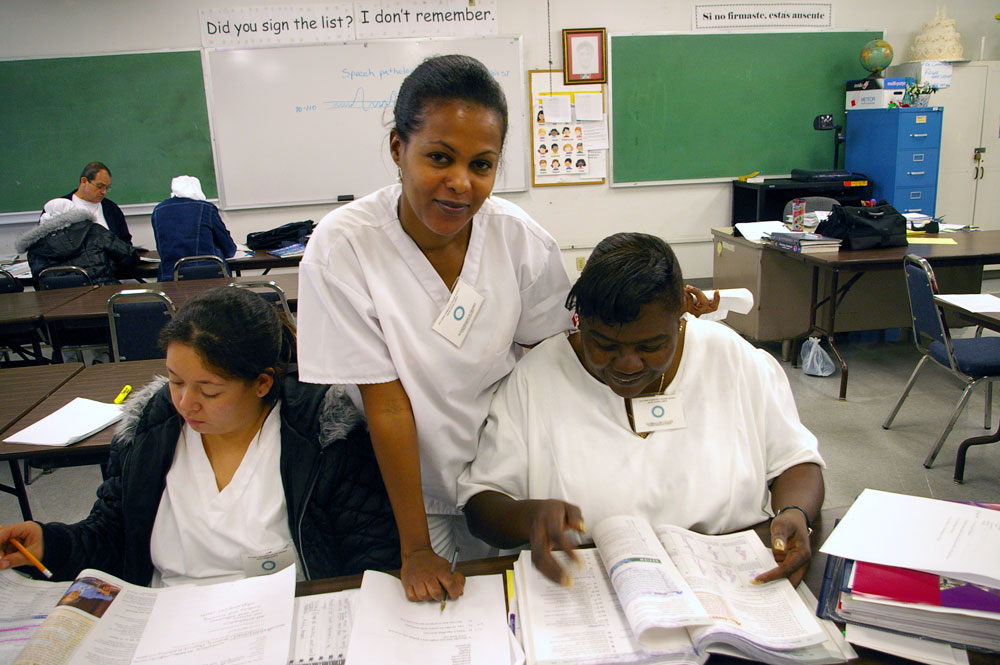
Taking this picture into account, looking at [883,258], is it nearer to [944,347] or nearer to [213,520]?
[944,347]

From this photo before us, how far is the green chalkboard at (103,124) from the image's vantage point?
16.3 ft

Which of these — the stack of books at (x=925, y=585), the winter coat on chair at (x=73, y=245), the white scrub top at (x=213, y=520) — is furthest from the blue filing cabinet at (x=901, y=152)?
the winter coat on chair at (x=73, y=245)

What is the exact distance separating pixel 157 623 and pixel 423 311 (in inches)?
24.7

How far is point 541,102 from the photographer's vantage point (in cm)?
536

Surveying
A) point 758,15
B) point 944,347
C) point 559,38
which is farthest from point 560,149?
point 944,347

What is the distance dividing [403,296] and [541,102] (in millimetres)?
4568

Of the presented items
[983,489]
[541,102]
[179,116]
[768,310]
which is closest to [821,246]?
[768,310]

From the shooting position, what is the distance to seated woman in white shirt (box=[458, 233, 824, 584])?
42.7 inches

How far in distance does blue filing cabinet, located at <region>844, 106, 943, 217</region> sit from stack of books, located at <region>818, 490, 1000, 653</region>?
5.18m

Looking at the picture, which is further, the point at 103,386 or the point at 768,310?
the point at 768,310

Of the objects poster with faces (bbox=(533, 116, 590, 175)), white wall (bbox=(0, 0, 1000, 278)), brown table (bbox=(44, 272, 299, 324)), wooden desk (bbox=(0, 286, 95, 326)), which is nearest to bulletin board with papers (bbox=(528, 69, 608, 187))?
poster with faces (bbox=(533, 116, 590, 175))

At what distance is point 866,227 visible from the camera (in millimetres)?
3619

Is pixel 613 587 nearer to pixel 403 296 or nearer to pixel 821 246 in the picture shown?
pixel 403 296

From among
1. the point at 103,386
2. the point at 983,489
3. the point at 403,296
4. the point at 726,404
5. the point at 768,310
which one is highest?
the point at 403,296
